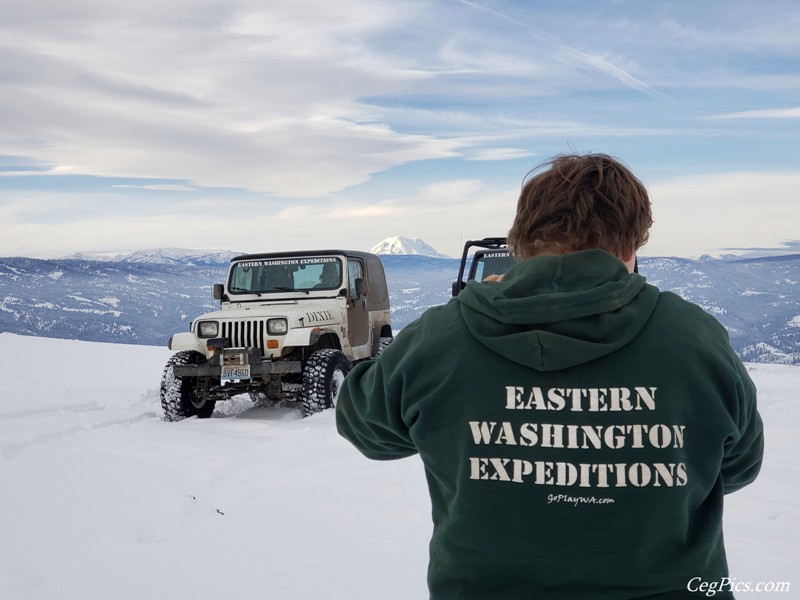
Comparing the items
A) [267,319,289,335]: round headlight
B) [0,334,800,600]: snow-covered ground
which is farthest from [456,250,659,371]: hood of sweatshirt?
[267,319,289,335]: round headlight

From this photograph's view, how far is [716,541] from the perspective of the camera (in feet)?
4.66

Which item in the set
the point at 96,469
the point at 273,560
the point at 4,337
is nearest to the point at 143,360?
the point at 4,337

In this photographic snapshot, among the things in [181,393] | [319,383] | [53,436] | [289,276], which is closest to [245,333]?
[181,393]

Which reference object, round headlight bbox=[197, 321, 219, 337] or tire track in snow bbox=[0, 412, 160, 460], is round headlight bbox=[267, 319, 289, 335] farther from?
tire track in snow bbox=[0, 412, 160, 460]

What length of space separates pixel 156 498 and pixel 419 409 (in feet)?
11.7

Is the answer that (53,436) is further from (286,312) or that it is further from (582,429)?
(582,429)

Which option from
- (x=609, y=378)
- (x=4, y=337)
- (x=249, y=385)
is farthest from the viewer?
(x=4, y=337)

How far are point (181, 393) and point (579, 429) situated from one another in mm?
7149

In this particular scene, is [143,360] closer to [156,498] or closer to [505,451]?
[156,498]

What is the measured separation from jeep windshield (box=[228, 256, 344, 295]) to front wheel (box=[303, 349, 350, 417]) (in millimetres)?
1525

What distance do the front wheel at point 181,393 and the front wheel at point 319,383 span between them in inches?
48.4

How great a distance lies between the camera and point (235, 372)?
785 cm

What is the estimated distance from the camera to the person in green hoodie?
1.31 meters

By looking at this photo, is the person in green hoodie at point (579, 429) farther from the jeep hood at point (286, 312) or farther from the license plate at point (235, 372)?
the jeep hood at point (286, 312)
